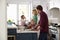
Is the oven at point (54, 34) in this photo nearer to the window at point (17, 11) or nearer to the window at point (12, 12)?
the window at point (17, 11)

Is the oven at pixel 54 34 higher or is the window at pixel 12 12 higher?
the window at pixel 12 12

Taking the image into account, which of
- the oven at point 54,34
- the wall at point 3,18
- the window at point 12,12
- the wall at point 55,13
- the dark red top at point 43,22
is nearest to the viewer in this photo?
the wall at point 3,18

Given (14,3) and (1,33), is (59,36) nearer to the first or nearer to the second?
(1,33)

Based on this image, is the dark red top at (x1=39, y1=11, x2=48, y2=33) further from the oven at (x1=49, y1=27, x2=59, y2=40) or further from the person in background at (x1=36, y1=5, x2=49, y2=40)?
the oven at (x1=49, y1=27, x2=59, y2=40)

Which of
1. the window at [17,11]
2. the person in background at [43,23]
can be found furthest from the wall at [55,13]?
the person in background at [43,23]

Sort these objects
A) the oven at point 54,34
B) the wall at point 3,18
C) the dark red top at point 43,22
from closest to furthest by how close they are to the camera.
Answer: the wall at point 3,18
the dark red top at point 43,22
the oven at point 54,34

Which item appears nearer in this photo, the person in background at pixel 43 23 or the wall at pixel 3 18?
the wall at pixel 3 18

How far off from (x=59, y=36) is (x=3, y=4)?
3.03 meters

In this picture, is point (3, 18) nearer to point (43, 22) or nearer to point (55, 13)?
point (43, 22)

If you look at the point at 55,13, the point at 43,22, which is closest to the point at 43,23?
the point at 43,22

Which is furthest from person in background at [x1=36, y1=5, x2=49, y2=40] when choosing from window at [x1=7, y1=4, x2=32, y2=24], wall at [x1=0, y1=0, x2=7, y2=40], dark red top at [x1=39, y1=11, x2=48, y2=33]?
window at [x1=7, y1=4, x2=32, y2=24]

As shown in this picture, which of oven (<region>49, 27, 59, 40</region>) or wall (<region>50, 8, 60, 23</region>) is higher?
wall (<region>50, 8, 60, 23</region>)

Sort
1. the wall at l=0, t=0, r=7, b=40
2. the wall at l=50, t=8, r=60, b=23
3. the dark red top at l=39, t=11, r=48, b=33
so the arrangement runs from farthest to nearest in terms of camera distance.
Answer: the wall at l=50, t=8, r=60, b=23 → the dark red top at l=39, t=11, r=48, b=33 → the wall at l=0, t=0, r=7, b=40

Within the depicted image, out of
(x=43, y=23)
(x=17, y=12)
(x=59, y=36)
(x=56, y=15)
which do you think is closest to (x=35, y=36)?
(x=43, y=23)
